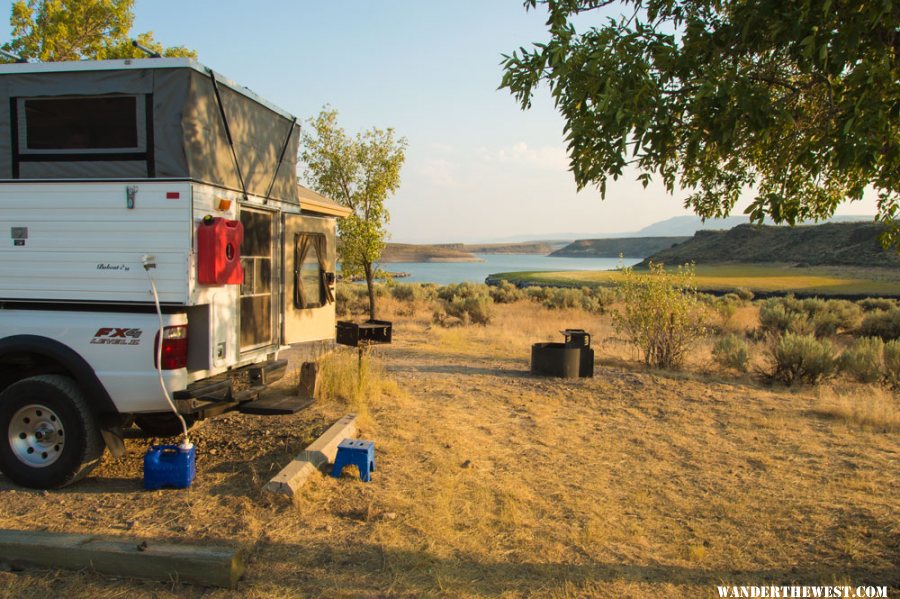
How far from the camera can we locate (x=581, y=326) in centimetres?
1814

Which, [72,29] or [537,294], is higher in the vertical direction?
[72,29]

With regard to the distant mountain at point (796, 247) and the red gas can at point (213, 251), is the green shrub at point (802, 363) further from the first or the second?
the distant mountain at point (796, 247)

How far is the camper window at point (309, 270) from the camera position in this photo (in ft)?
20.3

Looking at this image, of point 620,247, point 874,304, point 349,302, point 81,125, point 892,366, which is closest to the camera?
point 81,125

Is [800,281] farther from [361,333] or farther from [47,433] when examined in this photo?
[47,433]

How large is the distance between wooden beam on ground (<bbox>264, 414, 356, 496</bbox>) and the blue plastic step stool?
16cm

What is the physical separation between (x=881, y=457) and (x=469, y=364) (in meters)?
6.51

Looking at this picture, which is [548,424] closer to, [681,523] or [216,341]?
[681,523]

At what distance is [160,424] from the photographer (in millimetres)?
5777

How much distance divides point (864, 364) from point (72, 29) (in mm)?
15563

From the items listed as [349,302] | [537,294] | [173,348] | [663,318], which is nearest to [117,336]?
[173,348]

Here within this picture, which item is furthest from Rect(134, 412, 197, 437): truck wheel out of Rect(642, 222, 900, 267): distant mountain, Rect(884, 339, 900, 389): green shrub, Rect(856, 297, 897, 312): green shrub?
Rect(642, 222, 900, 267): distant mountain

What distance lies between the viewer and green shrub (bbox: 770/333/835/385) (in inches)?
396

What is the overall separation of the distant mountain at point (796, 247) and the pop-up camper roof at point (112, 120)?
4862cm
